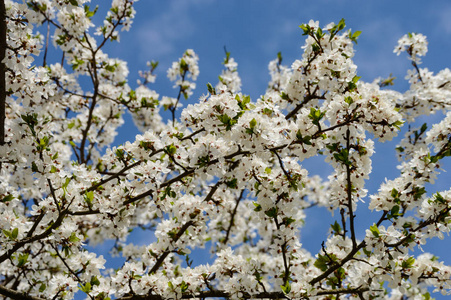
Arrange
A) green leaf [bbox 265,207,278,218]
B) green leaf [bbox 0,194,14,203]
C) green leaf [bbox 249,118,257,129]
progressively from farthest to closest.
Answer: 1. green leaf [bbox 0,194,14,203]
2. green leaf [bbox 265,207,278,218]
3. green leaf [bbox 249,118,257,129]

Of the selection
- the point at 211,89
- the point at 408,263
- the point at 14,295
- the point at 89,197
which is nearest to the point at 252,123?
the point at 211,89

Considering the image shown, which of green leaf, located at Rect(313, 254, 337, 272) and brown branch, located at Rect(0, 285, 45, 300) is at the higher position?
green leaf, located at Rect(313, 254, 337, 272)

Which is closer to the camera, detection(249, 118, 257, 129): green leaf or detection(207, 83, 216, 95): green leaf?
detection(249, 118, 257, 129): green leaf

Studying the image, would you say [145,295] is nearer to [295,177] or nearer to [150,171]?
[150,171]

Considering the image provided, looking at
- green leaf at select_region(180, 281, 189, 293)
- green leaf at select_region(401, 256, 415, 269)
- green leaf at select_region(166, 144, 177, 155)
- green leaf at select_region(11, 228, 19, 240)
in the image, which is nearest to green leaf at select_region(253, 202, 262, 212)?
green leaf at select_region(166, 144, 177, 155)

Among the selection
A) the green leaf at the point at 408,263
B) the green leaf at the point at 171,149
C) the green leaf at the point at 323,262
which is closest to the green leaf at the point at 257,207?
the green leaf at the point at 323,262

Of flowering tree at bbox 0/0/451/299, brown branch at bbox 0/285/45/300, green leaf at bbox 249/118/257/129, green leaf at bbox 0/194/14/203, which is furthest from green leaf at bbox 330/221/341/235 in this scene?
green leaf at bbox 0/194/14/203

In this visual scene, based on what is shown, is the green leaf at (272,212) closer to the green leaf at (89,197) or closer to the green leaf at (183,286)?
the green leaf at (183,286)

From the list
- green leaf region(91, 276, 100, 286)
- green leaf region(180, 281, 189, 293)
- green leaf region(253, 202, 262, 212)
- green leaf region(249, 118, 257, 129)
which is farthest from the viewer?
green leaf region(91, 276, 100, 286)

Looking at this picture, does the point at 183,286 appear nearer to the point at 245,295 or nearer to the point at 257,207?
the point at 245,295

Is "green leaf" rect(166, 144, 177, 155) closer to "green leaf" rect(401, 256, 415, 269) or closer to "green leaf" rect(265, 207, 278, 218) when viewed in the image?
"green leaf" rect(265, 207, 278, 218)

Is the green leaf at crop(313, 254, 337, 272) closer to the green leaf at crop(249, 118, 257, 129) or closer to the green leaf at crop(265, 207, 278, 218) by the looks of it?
the green leaf at crop(265, 207, 278, 218)

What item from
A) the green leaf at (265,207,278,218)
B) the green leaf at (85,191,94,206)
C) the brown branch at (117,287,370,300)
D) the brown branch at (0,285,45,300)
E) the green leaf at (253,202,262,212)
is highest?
the green leaf at (253,202,262,212)

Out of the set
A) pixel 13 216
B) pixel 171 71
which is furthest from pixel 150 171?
pixel 171 71
